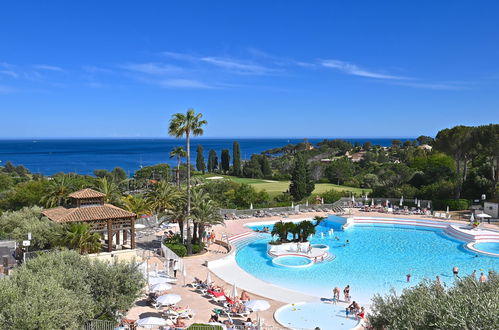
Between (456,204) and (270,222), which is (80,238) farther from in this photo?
(456,204)

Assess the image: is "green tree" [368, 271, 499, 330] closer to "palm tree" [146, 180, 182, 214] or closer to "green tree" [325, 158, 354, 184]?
"palm tree" [146, 180, 182, 214]

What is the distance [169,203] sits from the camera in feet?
96.7

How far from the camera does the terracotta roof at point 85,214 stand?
829 inches

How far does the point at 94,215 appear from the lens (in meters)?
21.6

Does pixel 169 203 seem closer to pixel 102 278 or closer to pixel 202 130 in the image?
pixel 202 130

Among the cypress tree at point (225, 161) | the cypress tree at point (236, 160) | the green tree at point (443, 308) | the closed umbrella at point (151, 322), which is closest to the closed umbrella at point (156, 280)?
the closed umbrella at point (151, 322)

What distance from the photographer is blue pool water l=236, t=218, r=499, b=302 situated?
2134 cm

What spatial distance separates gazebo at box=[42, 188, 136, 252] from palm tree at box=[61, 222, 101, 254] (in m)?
0.62

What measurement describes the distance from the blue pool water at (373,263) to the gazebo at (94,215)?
815cm

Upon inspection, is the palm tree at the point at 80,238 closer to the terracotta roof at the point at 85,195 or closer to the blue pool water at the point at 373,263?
the terracotta roof at the point at 85,195

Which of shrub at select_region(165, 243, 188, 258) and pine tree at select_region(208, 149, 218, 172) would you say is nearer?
shrub at select_region(165, 243, 188, 258)

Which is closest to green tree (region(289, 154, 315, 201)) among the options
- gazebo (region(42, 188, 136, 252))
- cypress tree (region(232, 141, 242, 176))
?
gazebo (region(42, 188, 136, 252))

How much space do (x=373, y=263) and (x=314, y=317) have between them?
35.7ft

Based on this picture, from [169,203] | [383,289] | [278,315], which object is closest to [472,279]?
[278,315]
